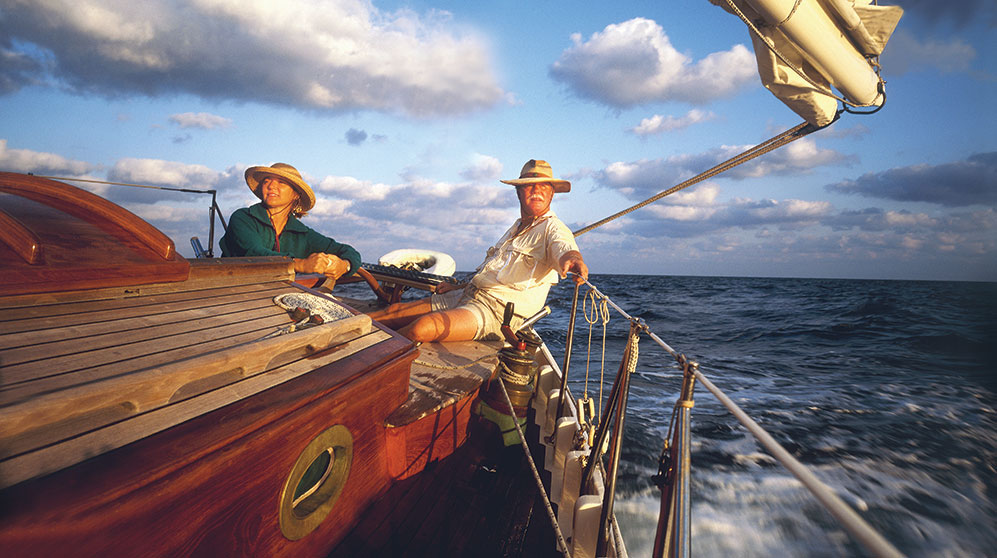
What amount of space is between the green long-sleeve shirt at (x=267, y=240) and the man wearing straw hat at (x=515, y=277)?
850mm

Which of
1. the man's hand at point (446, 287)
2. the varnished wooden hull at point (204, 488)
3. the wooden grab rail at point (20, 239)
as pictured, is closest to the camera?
the varnished wooden hull at point (204, 488)

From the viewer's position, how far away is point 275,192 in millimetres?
3645

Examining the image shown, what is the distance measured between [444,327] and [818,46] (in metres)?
3.03

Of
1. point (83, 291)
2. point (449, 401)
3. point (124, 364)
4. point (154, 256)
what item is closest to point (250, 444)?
point (124, 364)

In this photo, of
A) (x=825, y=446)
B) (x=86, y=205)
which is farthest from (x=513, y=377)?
(x=825, y=446)

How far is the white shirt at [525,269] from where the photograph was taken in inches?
135

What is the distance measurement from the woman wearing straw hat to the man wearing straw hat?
71 cm

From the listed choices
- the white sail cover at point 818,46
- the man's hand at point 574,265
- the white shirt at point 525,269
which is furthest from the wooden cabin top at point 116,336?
the white sail cover at point 818,46

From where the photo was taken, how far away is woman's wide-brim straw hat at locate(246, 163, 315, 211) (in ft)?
11.8

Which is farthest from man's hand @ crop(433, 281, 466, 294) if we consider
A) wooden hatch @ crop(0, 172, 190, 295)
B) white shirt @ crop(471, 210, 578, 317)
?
wooden hatch @ crop(0, 172, 190, 295)

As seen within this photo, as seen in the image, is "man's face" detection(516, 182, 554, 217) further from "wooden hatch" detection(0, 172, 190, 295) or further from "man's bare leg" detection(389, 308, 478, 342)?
"wooden hatch" detection(0, 172, 190, 295)

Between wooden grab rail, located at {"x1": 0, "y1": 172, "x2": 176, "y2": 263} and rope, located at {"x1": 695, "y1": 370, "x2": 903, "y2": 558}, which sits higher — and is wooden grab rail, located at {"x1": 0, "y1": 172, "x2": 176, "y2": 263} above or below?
above

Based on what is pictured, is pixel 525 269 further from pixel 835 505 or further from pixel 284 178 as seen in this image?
pixel 835 505

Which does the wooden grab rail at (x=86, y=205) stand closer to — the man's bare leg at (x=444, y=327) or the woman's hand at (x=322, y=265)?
the woman's hand at (x=322, y=265)
